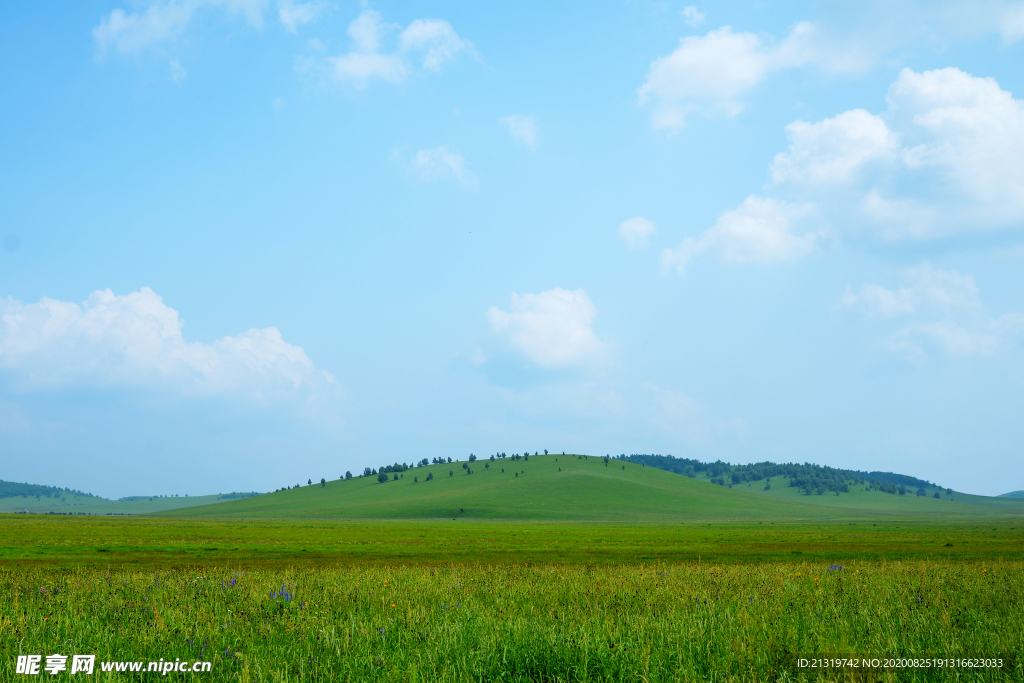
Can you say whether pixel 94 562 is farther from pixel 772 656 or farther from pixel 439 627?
pixel 772 656

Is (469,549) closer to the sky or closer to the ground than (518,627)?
closer to the ground

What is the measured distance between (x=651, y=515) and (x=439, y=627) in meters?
184

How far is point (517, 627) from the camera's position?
1015 cm

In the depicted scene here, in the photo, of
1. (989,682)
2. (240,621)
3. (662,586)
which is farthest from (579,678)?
(662,586)

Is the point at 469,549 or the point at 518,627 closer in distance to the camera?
the point at 518,627

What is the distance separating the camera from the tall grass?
27.5 ft

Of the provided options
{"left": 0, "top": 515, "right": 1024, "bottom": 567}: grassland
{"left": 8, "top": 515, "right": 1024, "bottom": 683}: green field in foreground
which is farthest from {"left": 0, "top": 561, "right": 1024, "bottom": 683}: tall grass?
{"left": 0, "top": 515, "right": 1024, "bottom": 567}: grassland

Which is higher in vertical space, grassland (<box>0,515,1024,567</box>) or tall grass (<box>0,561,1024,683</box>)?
A: tall grass (<box>0,561,1024,683</box>)

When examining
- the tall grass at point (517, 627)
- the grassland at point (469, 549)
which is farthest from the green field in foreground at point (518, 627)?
the grassland at point (469, 549)

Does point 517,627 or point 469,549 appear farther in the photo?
point 469,549

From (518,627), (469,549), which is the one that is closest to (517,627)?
(518,627)

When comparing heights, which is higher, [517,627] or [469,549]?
[517,627]

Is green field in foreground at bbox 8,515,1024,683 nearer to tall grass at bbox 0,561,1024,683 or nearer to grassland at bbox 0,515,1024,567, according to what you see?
tall grass at bbox 0,561,1024,683

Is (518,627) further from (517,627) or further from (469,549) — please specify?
(469,549)
